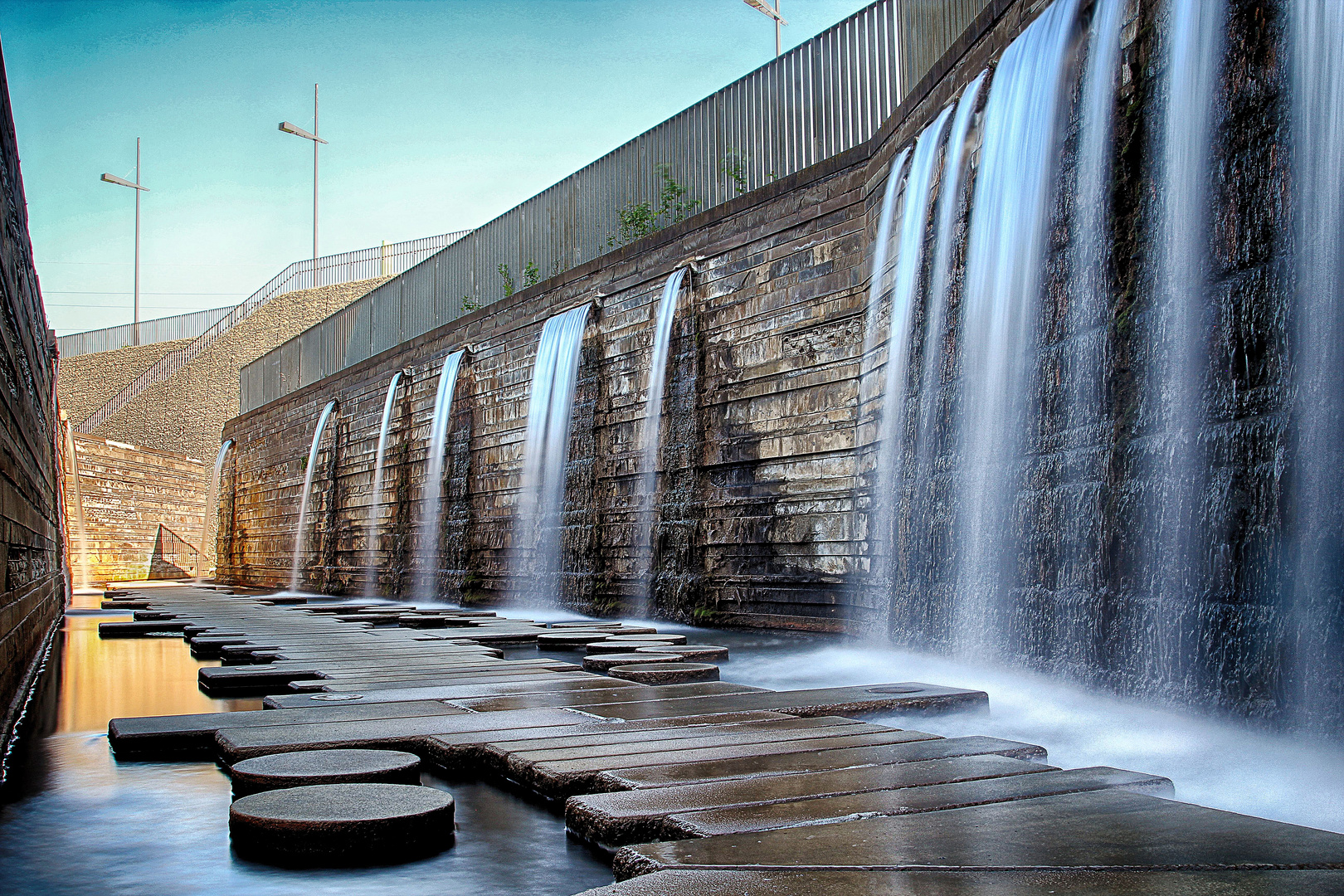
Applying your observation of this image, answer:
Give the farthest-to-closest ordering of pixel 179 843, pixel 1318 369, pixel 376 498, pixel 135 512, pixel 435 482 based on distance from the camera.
→ pixel 135 512 → pixel 376 498 → pixel 435 482 → pixel 1318 369 → pixel 179 843

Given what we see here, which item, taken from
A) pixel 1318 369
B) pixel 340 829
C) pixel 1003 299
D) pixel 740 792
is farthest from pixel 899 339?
pixel 340 829

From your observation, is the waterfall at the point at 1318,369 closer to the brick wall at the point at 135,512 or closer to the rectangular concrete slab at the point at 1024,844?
the rectangular concrete slab at the point at 1024,844

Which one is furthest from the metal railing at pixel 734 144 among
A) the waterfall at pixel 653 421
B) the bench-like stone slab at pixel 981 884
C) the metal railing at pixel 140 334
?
the metal railing at pixel 140 334

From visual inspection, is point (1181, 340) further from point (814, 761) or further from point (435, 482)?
point (435, 482)

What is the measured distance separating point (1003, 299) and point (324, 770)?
13.1ft

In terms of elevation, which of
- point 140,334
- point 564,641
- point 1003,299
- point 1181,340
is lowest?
point 564,641

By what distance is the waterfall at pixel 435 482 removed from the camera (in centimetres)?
1360

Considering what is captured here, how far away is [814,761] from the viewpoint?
7.29ft

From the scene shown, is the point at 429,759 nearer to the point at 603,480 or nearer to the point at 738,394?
the point at 738,394

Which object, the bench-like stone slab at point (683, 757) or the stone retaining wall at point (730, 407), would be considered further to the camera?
the stone retaining wall at point (730, 407)

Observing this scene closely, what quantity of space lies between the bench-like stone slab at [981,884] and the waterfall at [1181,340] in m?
2.42

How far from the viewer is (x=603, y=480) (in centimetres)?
987

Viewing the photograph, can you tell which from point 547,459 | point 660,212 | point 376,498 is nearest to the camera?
point 660,212

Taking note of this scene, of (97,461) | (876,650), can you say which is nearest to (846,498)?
(876,650)
